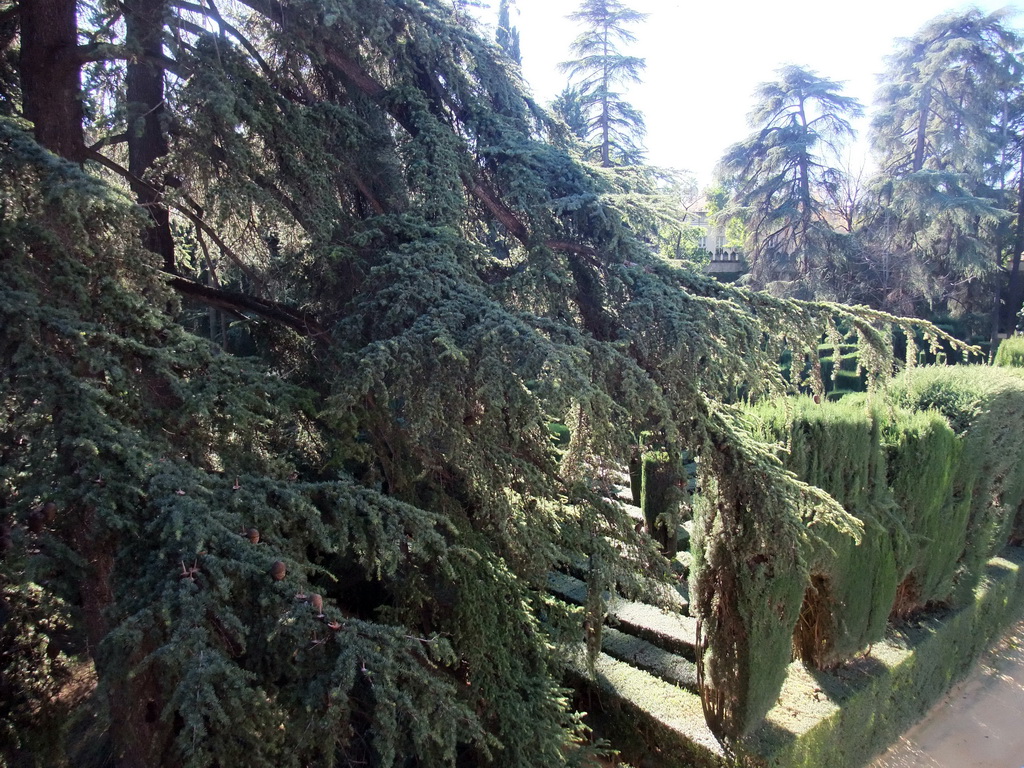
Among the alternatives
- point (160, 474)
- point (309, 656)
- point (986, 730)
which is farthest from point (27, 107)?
point (986, 730)

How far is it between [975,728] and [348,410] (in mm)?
5893

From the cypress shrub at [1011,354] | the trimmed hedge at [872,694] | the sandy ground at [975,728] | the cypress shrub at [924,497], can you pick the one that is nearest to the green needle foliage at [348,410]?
the trimmed hedge at [872,694]

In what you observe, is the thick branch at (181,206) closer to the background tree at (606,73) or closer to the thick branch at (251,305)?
the thick branch at (251,305)

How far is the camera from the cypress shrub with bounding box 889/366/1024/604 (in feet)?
20.8

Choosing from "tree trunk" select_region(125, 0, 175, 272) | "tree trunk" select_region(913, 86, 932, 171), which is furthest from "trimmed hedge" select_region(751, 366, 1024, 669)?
"tree trunk" select_region(913, 86, 932, 171)

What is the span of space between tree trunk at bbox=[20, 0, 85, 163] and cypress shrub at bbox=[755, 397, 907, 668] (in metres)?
4.38

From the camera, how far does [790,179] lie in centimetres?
2175

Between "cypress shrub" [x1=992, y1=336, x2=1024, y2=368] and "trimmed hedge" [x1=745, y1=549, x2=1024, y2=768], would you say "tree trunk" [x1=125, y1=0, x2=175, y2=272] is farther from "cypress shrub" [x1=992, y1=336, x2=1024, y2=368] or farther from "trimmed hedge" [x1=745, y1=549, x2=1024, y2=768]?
"cypress shrub" [x1=992, y1=336, x2=1024, y2=368]

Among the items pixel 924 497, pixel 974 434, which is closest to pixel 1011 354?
pixel 974 434

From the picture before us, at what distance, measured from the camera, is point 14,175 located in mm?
2328

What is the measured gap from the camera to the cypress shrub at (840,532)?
437 centimetres

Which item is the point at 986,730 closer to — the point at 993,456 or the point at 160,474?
the point at 993,456

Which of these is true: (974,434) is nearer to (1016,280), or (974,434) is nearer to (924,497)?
(924,497)

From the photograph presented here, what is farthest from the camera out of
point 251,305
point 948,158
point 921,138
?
point 921,138
